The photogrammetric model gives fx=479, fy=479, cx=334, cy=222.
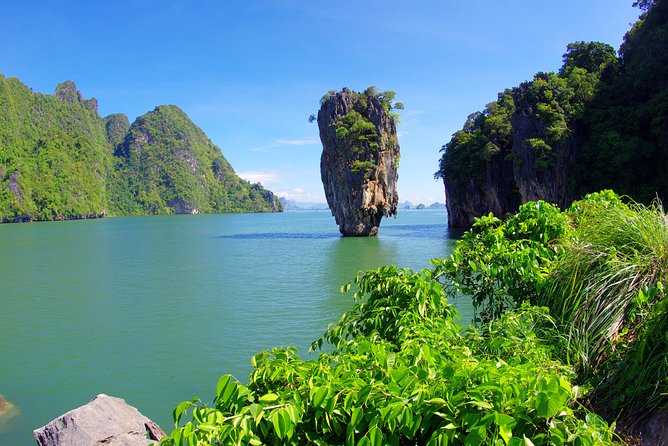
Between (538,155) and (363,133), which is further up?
(363,133)

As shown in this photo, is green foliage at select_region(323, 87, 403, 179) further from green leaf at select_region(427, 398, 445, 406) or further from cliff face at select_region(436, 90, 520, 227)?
green leaf at select_region(427, 398, 445, 406)

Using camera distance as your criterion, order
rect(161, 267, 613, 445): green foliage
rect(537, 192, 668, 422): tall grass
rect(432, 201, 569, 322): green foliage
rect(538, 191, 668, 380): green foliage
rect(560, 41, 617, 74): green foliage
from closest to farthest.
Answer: rect(161, 267, 613, 445): green foliage, rect(537, 192, 668, 422): tall grass, rect(538, 191, 668, 380): green foliage, rect(432, 201, 569, 322): green foliage, rect(560, 41, 617, 74): green foliage

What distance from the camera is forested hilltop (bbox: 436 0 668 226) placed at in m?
26.5

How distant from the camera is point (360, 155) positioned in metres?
39.2

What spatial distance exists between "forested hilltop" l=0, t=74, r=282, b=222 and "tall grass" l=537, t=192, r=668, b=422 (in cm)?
11484

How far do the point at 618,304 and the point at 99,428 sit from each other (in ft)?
18.4

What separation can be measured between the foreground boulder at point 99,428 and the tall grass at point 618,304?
479 cm

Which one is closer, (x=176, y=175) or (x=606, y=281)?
(x=606, y=281)

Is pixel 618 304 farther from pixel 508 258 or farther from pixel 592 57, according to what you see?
pixel 592 57

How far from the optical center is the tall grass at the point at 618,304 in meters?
2.84

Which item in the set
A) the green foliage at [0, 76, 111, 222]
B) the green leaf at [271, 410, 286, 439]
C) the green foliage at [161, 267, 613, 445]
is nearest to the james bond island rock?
the green foliage at [161, 267, 613, 445]

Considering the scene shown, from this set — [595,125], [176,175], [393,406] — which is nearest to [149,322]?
[393,406]

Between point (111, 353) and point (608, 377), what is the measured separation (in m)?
9.96

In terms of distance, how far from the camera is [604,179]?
29250mm
